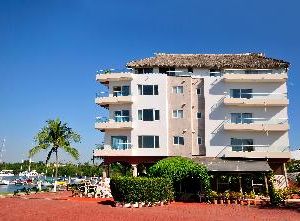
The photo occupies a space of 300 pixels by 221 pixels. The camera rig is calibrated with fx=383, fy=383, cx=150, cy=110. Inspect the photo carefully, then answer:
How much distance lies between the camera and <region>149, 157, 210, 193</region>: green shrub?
117ft

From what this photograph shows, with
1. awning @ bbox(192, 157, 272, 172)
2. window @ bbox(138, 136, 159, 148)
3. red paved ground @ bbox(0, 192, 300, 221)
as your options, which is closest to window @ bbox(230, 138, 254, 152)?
awning @ bbox(192, 157, 272, 172)

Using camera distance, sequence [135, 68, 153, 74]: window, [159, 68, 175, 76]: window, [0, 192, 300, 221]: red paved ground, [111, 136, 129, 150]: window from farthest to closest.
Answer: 1. [135, 68, 153, 74]: window
2. [159, 68, 175, 76]: window
3. [111, 136, 129, 150]: window
4. [0, 192, 300, 221]: red paved ground

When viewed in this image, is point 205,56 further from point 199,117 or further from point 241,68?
point 199,117

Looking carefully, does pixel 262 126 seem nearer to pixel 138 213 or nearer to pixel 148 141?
pixel 148 141

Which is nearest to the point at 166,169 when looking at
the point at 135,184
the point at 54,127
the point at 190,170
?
the point at 190,170

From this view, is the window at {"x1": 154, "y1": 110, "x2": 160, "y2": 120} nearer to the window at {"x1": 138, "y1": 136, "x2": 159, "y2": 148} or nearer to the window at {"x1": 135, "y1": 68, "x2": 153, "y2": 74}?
the window at {"x1": 138, "y1": 136, "x2": 159, "y2": 148}

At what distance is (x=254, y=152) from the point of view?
4312cm

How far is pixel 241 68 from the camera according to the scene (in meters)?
46.3

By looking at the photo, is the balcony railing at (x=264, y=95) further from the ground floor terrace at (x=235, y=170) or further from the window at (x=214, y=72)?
the ground floor terrace at (x=235, y=170)

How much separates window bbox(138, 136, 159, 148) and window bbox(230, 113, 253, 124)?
9.24 meters

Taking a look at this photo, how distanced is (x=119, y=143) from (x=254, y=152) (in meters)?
15.5

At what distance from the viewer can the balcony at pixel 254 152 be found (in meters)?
43.0

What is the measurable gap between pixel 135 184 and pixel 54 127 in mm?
24714

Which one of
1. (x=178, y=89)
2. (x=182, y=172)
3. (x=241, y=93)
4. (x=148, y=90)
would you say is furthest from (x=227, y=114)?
(x=182, y=172)
